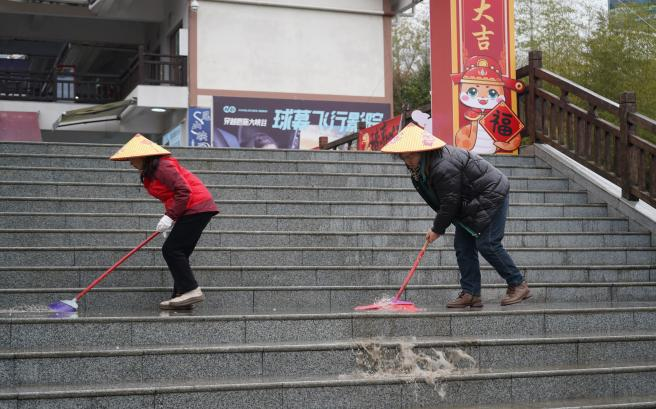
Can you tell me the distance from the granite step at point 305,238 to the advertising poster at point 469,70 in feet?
9.05

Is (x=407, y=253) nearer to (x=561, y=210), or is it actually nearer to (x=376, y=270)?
(x=376, y=270)

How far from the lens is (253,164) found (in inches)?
415

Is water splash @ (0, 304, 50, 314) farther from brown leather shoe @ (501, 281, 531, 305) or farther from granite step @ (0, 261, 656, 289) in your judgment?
brown leather shoe @ (501, 281, 531, 305)

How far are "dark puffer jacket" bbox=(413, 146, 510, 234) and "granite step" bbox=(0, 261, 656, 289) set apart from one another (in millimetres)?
1121

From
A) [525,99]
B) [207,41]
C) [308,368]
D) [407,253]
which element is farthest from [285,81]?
[308,368]

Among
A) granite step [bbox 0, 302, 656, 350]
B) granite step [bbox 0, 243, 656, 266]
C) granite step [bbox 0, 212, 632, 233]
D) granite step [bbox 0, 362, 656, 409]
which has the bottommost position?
granite step [bbox 0, 362, 656, 409]

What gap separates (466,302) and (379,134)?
710 centimetres

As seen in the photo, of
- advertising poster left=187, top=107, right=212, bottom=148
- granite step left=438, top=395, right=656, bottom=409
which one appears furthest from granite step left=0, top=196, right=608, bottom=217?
advertising poster left=187, top=107, right=212, bottom=148

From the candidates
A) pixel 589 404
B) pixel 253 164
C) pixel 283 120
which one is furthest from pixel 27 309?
pixel 283 120

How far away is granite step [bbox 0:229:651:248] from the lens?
7.89m

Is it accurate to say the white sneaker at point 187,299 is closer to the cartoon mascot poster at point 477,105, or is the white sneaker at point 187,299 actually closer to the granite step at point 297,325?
the granite step at point 297,325

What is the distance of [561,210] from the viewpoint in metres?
9.87

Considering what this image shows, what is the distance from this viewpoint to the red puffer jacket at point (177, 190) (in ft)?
21.4

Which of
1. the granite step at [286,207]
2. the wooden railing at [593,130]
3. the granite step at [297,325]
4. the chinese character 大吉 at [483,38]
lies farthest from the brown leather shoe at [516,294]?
the chinese character 大吉 at [483,38]
